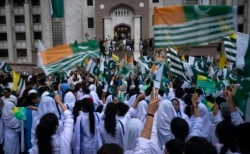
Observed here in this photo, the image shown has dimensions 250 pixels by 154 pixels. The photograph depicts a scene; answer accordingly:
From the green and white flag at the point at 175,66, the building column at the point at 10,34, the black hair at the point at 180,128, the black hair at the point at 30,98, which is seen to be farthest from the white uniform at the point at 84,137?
the building column at the point at 10,34

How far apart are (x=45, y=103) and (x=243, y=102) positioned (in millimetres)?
3284

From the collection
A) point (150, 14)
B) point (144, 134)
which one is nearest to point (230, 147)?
point (144, 134)

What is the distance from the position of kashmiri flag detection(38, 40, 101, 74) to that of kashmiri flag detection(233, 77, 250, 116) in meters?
3.73

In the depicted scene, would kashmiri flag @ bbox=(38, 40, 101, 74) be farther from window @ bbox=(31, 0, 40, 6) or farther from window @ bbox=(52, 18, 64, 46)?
window @ bbox=(31, 0, 40, 6)

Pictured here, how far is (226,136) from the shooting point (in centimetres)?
355

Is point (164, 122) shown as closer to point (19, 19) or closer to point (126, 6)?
point (126, 6)

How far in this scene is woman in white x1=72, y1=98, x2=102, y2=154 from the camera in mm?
4941

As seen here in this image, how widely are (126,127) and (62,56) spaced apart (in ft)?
9.17

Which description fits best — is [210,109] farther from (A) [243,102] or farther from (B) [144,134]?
(B) [144,134]

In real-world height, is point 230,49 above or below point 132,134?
above

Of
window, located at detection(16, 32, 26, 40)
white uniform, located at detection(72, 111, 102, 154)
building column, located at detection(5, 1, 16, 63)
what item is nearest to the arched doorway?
window, located at detection(16, 32, 26, 40)

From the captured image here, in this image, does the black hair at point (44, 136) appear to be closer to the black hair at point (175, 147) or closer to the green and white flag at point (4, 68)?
the black hair at point (175, 147)

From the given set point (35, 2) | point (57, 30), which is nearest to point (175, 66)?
point (57, 30)

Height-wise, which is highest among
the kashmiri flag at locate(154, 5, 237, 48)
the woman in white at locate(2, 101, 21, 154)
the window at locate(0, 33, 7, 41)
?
the window at locate(0, 33, 7, 41)
